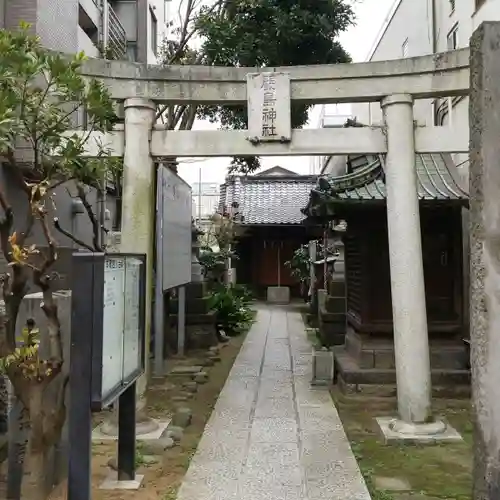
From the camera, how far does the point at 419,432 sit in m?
6.04

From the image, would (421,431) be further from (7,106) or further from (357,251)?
(7,106)

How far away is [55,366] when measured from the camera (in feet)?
12.6

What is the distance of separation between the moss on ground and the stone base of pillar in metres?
0.07

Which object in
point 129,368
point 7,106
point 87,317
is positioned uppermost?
point 7,106

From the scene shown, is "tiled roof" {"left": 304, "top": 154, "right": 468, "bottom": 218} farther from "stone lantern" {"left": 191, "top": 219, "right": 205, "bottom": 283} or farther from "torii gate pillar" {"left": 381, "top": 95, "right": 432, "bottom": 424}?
"stone lantern" {"left": 191, "top": 219, "right": 205, "bottom": 283}

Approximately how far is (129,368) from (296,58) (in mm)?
9793

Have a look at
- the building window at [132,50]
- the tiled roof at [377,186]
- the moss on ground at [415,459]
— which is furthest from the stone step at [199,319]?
the building window at [132,50]

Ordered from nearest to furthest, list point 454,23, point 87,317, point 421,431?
point 87,317 → point 421,431 → point 454,23

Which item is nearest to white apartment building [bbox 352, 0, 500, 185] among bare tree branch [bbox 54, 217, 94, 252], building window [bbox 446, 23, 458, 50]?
building window [bbox 446, 23, 458, 50]

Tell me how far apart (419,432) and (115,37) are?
1290cm

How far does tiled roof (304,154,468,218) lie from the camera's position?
812 cm

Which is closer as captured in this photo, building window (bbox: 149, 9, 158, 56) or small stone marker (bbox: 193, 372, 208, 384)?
small stone marker (bbox: 193, 372, 208, 384)

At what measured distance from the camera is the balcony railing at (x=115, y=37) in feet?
44.4

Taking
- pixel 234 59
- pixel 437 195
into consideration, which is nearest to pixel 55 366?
pixel 437 195
